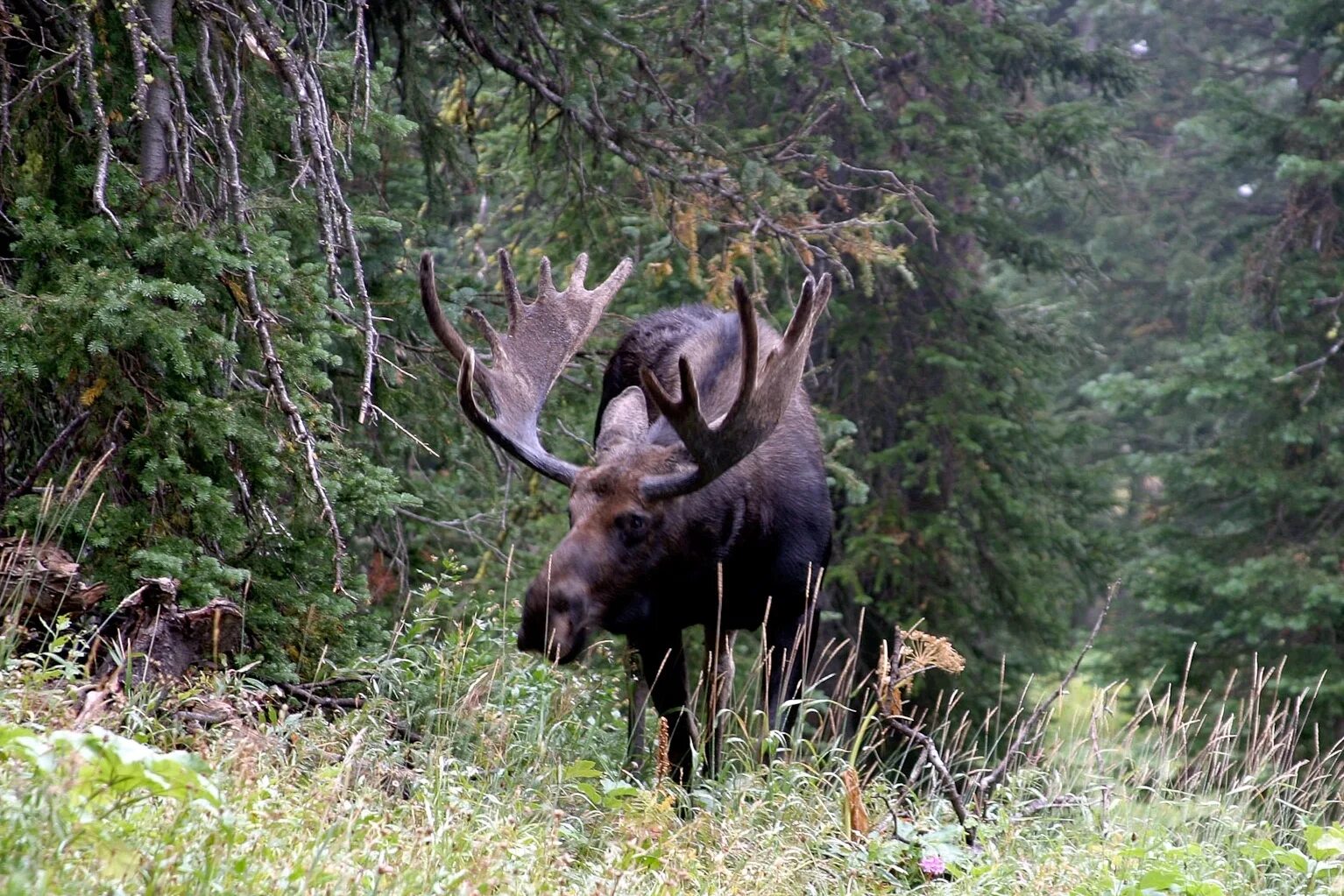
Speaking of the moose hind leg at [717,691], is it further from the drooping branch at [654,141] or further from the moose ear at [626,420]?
the drooping branch at [654,141]

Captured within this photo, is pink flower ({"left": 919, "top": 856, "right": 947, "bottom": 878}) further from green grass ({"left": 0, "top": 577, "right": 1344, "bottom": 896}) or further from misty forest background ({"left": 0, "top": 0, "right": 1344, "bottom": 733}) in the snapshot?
misty forest background ({"left": 0, "top": 0, "right": 1344, "bottom": 733})

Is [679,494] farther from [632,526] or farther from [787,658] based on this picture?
[787,658]

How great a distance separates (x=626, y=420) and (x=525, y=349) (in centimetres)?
85

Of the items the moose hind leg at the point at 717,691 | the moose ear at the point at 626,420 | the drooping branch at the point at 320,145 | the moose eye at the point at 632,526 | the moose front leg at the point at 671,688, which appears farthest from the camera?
the moose ear at the point at 626,420

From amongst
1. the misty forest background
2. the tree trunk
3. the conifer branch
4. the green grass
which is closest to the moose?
the green grass

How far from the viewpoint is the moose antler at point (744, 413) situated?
6.12m

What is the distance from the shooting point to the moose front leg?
6.83 m

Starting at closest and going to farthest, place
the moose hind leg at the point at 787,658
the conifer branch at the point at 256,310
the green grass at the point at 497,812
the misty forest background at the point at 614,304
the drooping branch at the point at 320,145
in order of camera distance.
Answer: the green grass at the point at 497,812, the conifer branch at the point at 256,310, the misty forest background at the point at 614,304, the drooping branch at the point at 320,145, the moose hind leg at the point at 787,658

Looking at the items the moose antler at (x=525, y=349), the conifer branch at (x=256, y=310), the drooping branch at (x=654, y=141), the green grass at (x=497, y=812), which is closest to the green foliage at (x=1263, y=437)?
the drooping branch at (x=654, y=141)

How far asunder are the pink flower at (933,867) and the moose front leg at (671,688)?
6.12ft

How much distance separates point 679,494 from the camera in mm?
6426

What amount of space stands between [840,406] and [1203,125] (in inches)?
192

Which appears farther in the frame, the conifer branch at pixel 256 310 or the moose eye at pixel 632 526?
the moose eye at pixel 632 526

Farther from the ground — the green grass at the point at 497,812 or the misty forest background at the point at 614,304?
the misty forest background at the point at 614,304
